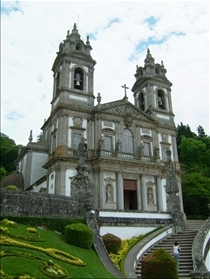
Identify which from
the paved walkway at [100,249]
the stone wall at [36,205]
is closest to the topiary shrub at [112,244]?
the paved walkway at [100,249]

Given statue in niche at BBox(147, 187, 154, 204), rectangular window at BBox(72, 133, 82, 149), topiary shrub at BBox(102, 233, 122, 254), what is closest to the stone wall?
topiary shrub at BBox(102, 233, 122, 254)

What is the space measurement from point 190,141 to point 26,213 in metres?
40.5

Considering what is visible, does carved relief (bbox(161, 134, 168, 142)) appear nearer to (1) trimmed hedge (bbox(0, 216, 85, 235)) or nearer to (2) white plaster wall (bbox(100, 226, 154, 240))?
(2) white plaster wall (bbox(100, 226, 154, 240))

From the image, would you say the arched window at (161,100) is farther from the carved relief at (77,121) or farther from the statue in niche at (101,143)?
the carved relief at (77,121)

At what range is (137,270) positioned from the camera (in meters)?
12.8

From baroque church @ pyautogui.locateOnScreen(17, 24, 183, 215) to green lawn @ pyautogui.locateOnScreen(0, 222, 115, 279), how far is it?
16137mm

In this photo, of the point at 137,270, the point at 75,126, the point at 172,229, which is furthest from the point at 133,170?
the point at 137,270

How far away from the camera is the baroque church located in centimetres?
2900

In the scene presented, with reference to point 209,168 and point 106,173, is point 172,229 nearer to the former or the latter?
point 106,173

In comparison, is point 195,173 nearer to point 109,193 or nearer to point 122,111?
point 122,111

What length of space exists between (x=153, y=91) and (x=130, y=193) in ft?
44.5

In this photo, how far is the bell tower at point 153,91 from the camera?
121 ft

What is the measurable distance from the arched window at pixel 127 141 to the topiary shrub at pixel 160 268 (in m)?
22.4

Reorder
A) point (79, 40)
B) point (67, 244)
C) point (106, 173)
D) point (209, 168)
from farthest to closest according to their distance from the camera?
point (209, 168) → point (79, 40) → point (106, 173) → point (67, 244)
